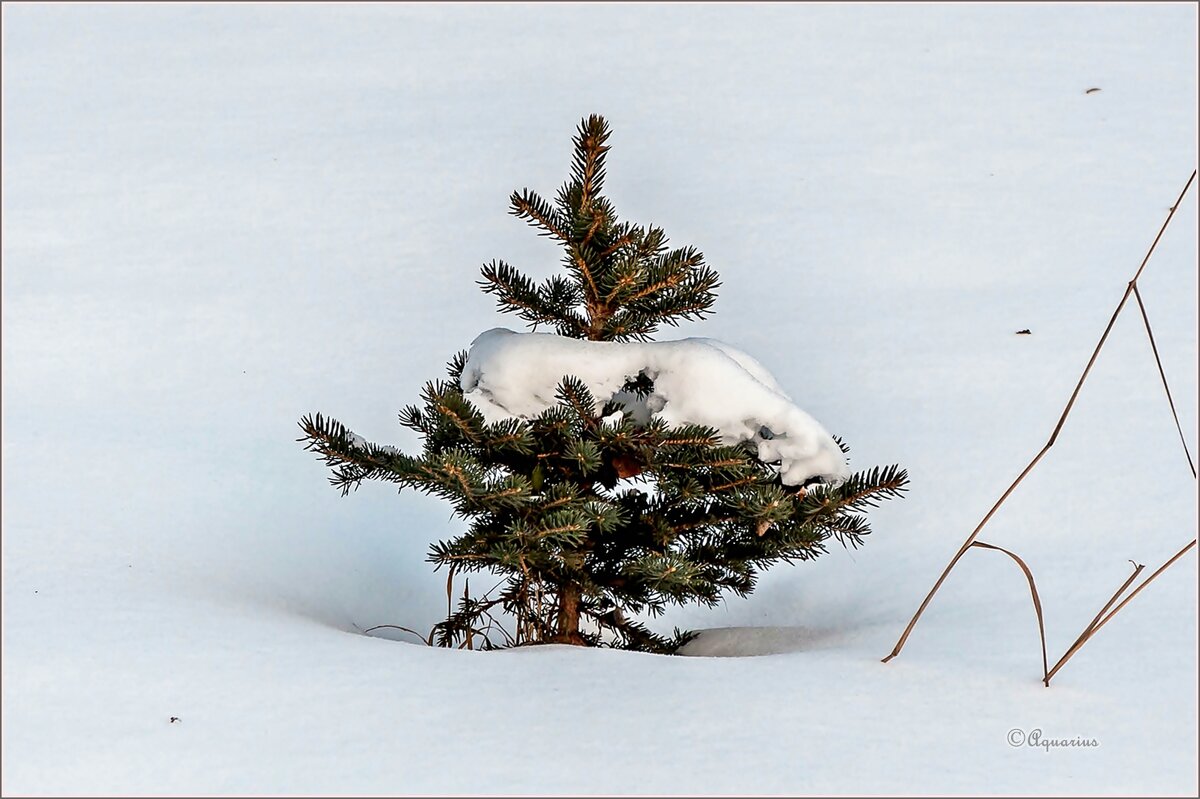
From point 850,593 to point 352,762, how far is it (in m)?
0.98

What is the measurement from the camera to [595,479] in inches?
65.2

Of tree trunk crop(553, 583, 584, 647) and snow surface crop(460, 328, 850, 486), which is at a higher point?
snow surface crop(460, 328, 850, 486)

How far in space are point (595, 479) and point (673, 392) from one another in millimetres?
160

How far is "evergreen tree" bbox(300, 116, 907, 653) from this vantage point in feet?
5.08

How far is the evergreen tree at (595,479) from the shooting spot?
155 centimetres

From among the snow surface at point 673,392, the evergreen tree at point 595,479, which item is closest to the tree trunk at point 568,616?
the evergreen tree at point 595,479

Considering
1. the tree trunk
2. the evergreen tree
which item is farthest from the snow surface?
the tree trunk

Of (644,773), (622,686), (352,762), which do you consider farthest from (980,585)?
(352,762)

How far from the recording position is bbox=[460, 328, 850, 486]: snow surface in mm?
1576

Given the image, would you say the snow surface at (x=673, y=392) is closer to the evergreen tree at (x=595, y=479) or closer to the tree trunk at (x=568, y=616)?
the evergreen tree at (x=595, y=479)

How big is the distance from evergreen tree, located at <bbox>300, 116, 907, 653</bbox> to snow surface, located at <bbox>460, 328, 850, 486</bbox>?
2 centimetres

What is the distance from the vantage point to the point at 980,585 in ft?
6.06

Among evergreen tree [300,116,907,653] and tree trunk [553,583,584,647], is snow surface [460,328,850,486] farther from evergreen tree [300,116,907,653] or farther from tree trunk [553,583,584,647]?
tree trunk [553,583,584,647]

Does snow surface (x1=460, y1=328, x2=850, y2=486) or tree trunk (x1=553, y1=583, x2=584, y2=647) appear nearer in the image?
snow surface (x1=460, y1=328, x2=850, y2=486)
